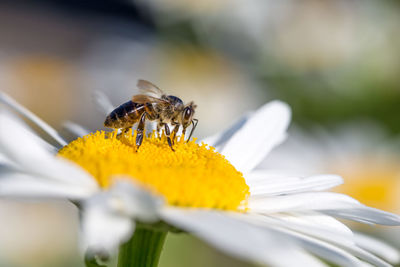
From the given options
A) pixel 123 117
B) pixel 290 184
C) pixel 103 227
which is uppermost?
pixel 123 117

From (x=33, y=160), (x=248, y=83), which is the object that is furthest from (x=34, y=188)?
(x=248, y=83)

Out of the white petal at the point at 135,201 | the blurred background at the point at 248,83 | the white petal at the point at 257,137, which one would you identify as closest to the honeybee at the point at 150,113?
the white petal at the point at 257,137

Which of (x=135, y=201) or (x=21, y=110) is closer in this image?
(x=135, y=201)

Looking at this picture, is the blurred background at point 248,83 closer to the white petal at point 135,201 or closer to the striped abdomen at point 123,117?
the striped abdomen at point 123,117

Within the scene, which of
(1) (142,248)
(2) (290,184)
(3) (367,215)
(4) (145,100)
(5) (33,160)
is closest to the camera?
(5) (33,160)

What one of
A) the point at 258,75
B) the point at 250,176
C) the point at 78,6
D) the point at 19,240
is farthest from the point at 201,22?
the point at 78,6

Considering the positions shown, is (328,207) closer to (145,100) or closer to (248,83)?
(145,100)

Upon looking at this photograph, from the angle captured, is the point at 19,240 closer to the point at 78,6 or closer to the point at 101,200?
the point at 101,200

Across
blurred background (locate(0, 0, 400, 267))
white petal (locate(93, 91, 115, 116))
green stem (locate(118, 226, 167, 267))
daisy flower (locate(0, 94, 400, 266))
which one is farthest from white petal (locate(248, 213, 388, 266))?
blurred background (locate(0, 0, 400, 267))
